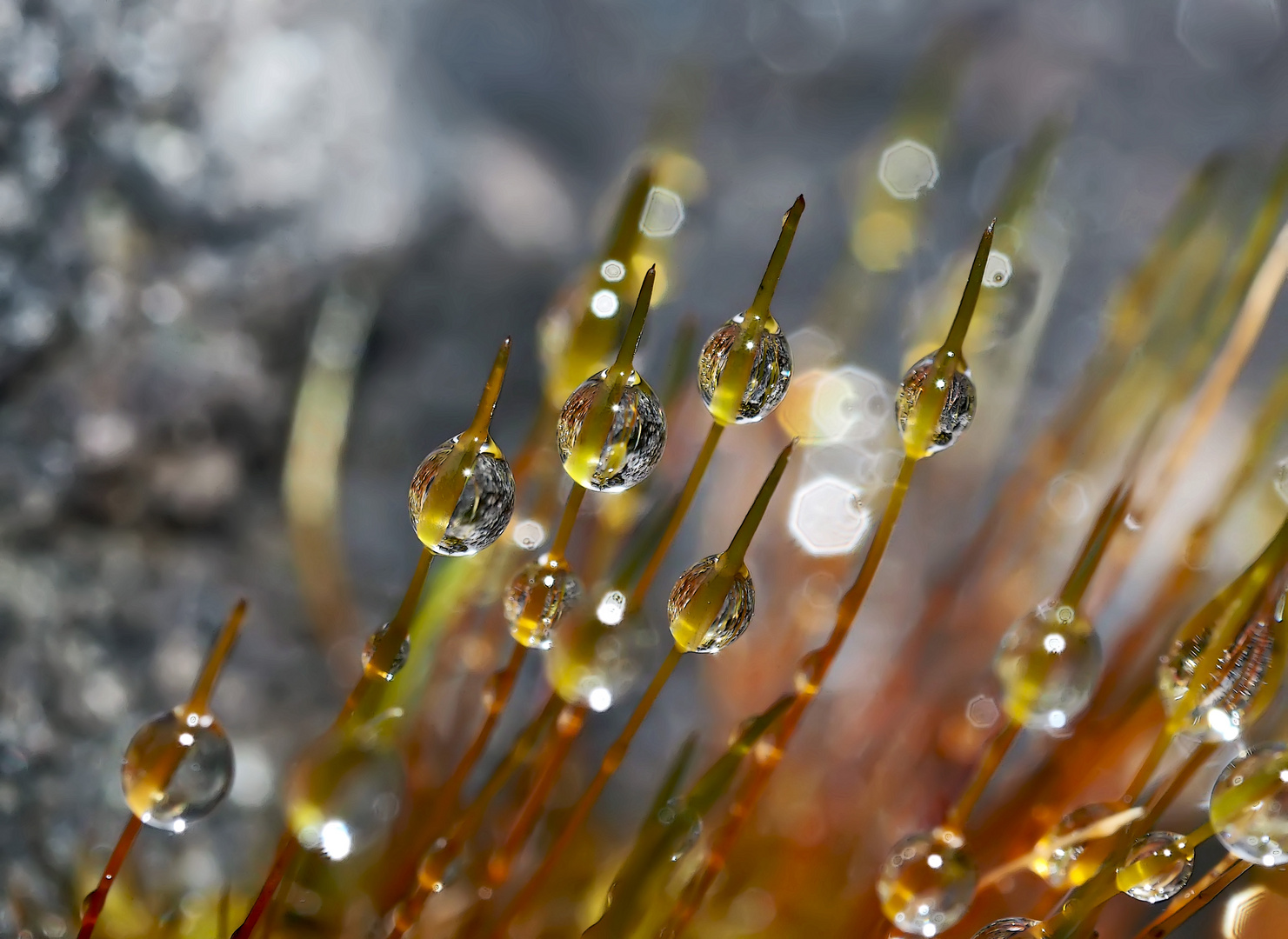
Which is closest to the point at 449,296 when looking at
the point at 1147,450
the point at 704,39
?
the point at 704,39

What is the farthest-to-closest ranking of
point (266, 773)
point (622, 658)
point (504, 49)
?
point (504, 49)
point (266, 773)
point (622, 658)

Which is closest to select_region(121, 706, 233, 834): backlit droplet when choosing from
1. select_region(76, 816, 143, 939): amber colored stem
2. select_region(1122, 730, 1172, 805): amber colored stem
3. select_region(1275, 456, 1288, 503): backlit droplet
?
select_region(76, 816, 143, 939): amber colored stem

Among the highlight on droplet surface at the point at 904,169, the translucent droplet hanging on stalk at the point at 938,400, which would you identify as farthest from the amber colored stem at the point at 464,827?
the highlight on droplet surface at the point at 904,169

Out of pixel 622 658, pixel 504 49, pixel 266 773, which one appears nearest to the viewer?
pixel 622 658

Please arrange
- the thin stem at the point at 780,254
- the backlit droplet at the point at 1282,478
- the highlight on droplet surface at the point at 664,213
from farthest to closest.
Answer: the highlight on droplet surface at the point at 664,213 < the backlit droplet at the point at 1282,478 < the thin stem at the point at 780,254

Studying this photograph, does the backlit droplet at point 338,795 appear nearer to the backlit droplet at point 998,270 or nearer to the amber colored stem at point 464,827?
the amber colored stem at point 464,827

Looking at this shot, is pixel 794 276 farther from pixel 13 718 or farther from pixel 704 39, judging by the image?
pixel 13 718
